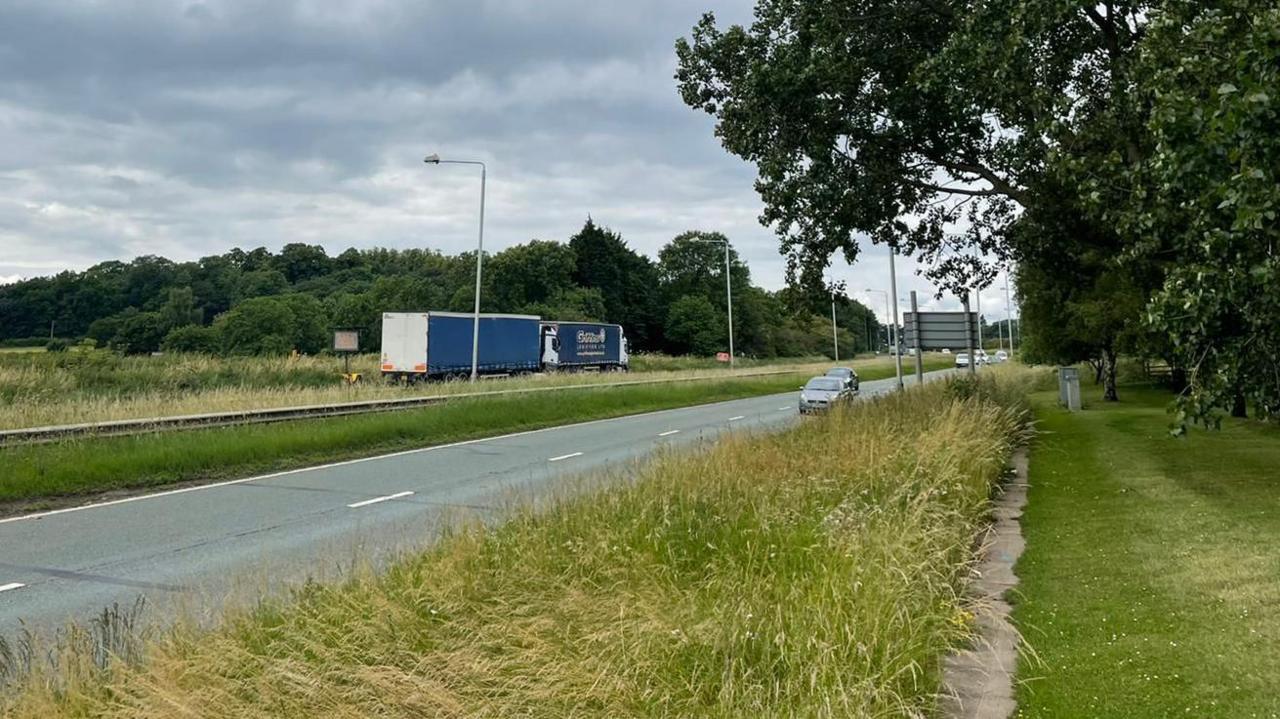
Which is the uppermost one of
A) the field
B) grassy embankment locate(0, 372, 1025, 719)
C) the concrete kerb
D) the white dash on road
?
the field

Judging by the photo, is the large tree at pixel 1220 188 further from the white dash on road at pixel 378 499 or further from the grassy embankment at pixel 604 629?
the white dash on road at pixel 378 499

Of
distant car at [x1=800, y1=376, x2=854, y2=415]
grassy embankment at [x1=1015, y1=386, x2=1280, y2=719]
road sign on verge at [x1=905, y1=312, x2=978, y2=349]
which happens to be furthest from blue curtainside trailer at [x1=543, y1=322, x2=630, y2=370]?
grassy embankment at [x1=1015, y1=386, x2=1280, y2=719]

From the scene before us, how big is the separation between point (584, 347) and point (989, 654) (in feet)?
167

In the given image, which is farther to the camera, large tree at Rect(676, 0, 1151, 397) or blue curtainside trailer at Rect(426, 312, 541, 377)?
blue curtainside trailer at Rect(426, 312, 541, 377)

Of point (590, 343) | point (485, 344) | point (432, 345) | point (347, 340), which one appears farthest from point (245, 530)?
point (590, 343)

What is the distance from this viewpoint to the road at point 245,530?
627 cm

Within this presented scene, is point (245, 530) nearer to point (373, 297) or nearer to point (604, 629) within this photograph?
point (604, 629)

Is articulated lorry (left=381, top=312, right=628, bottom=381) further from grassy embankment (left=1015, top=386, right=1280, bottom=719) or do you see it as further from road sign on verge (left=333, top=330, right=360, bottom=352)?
grassy embankment (left=1015, top=386, right=1280, bottom=719)

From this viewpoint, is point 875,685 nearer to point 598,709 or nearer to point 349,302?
point 598,709

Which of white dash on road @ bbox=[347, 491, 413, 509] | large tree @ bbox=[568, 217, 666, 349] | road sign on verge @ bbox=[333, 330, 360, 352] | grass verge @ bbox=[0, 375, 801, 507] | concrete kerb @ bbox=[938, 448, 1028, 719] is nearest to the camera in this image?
concrete kerb @ bbox=[938, 448, 1028, 719]

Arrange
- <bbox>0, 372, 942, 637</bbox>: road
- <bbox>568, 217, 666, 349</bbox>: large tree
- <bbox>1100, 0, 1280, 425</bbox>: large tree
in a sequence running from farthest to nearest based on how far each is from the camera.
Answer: <bbox>568, 217, 666, 349</bbox>: large tree
<bbox>1100, 0, 1280, 425</bbox>: large tree
<bbox>0, 372, 942, 637</bbox>: road

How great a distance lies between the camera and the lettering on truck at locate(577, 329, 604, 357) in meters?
55.0

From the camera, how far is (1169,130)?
793 cm

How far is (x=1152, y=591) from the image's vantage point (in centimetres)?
601
